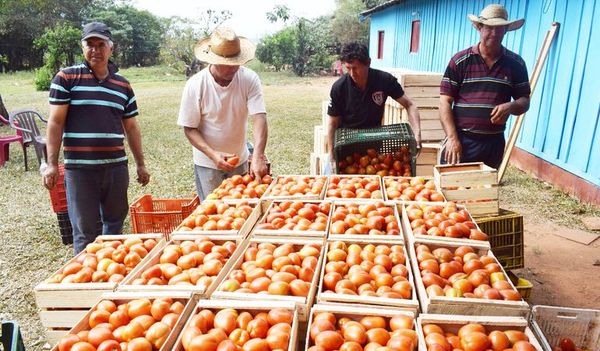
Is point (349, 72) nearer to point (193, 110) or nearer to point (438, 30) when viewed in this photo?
point (193, 110)

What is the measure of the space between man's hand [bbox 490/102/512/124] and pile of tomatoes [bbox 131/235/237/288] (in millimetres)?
2623

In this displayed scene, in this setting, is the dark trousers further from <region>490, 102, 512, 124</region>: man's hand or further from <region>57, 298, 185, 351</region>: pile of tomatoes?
<region>57, 298, 185, 351</region>: pile of tomatoes

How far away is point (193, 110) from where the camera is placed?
3.79 metres

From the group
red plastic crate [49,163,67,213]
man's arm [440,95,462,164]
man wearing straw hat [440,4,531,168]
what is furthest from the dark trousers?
red plastic crate [49,163,67,213]

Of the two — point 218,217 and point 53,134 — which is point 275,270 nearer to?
point 218,217

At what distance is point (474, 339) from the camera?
1.78 m

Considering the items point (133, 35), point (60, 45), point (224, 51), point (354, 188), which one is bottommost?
point (354, 188)

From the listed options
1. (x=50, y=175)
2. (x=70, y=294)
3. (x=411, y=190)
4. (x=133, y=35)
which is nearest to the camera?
(x=70, y=294)

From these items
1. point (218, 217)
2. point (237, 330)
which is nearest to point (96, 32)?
point (218, 217)

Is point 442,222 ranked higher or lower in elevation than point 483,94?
lower

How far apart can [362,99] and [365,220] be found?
5.47ft

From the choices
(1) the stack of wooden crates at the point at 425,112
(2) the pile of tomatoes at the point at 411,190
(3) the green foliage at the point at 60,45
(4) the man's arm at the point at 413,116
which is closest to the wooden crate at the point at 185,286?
(2) the pile of tomatoes at the point at 411,190

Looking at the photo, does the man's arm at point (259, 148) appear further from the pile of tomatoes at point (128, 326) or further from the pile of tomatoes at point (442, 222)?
the pile of tomatoes at point (128, 326)

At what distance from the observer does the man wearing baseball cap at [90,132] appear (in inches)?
139
